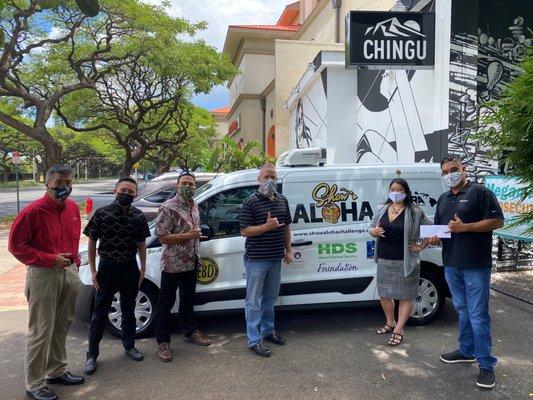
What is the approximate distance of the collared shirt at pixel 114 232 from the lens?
4.10 metres

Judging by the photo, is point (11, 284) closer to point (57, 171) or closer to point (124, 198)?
point (124, 198)

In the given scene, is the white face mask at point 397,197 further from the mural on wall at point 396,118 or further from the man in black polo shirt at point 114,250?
the mural on wall at point 396,118

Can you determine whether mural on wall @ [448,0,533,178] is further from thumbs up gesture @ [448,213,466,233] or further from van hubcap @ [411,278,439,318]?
thumbs up gesture @ [448,213,466,233]

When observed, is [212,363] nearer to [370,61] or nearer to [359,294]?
[359,294]

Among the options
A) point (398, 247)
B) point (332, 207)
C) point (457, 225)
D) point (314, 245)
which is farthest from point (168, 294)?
point (457, 225)

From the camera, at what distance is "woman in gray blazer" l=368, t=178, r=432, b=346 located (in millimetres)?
4512

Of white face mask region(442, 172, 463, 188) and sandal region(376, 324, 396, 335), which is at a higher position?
white face mask region(442, 172, 463, 188)

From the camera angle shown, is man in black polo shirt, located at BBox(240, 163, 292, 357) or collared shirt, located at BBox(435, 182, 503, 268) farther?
man in black polo shirt, located at BBox(240, 163, 292, 357)

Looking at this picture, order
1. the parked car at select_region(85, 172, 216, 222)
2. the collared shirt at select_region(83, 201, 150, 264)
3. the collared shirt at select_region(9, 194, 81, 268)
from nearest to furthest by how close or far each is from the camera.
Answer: the collared shirt at select_region(9, 194, 81, 268) < the collared shirt at select_region(83, 201, 150, 264) < the parked car at select_region(85, 172, 216, 222)

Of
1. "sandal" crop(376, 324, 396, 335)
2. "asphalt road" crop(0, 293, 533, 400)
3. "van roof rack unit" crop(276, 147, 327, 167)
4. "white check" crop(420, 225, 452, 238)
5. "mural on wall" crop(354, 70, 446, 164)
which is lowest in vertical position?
"asphalt road" crop(0, 293, 533, 400)

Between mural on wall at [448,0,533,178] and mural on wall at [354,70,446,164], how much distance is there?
67 centimetres

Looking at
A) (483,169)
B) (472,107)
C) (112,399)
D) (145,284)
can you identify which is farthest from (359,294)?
(472,107)

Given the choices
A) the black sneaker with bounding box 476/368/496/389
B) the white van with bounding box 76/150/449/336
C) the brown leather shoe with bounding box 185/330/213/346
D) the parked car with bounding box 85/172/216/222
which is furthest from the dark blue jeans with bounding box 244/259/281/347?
the parked car with bounding box 85/172/216/222

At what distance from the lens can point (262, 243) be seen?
14.5 ft
